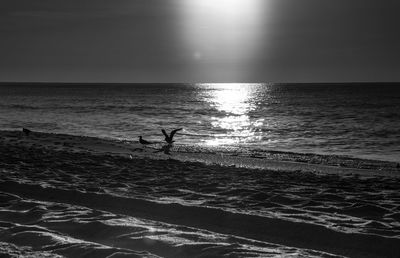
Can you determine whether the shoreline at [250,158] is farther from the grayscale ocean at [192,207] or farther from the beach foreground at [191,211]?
the beach foreground at [191,211]

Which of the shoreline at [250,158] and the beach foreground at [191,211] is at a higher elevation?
the beach foreground at [191,211]

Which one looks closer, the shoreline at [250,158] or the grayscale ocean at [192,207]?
the grayscale ocean at [192,207]

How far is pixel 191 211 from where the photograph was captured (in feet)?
27.9

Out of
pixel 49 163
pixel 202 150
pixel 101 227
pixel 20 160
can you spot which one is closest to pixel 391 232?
pixel 101 227

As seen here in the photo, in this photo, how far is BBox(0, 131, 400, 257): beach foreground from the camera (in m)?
6.36

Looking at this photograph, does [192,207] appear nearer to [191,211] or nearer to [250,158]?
[191,211]

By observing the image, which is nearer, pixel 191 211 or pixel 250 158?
pixel 191 211

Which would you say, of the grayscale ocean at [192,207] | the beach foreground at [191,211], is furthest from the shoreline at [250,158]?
the beach foreground at [191,211]

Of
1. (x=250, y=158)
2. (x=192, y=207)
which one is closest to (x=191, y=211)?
(x=192, y=207)

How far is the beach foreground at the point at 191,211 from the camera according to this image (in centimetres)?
636

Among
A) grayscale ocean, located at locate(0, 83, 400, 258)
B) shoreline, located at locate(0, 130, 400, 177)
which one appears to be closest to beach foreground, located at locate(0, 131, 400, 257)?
grayscale ocean, located at locate(0, 83, 400, 258)

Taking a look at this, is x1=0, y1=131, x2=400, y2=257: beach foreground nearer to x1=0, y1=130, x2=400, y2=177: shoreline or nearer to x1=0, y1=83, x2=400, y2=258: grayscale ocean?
x1=0, y1=83, x2=400, y2=258: grayscale ocean

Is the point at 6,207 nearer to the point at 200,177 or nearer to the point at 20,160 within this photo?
the point at 200,177

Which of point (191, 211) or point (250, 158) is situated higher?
point (191, 211)
